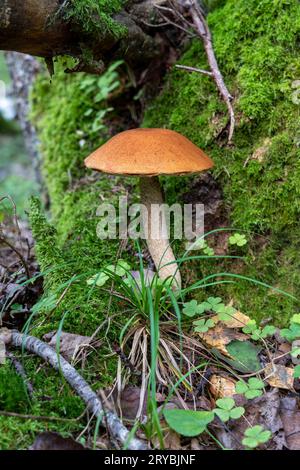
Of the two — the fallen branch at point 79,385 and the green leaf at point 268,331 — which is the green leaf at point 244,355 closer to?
the green leaf at point 268,331

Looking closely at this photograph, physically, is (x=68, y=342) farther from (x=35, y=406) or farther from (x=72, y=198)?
(x=72, y=198)

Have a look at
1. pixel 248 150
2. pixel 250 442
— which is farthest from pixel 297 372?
pixel 248 150

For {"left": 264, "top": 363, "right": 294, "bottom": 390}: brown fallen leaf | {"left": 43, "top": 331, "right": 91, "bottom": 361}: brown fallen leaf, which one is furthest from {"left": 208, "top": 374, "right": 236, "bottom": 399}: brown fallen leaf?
{"left": 43, "top": 331, "right": 91, "bottom": 361}: brown fallen leaf

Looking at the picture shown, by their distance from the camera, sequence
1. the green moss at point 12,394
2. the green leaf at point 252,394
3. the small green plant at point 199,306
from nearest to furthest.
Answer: the green moss at point 12,394 → the green leaf at point 252,394 → the small green plant at point 199,306

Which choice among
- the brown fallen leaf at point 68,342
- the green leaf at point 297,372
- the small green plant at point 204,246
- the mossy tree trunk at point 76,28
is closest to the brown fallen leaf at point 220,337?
the green leaf at point 297,372

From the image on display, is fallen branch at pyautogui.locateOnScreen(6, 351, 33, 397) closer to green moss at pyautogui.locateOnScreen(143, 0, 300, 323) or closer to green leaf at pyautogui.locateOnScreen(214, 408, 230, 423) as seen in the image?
green leaf at pyautogui.locateOnScreen(214, 408, 230, 423)

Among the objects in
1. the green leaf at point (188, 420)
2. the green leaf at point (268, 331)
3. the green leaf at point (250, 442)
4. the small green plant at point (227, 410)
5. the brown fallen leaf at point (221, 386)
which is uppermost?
the green leaf at point (268, 331)

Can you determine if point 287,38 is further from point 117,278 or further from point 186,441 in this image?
point 186,441
